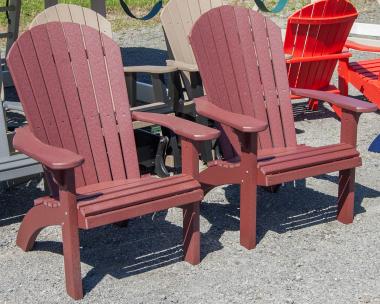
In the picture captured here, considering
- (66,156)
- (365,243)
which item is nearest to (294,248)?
(365,243)

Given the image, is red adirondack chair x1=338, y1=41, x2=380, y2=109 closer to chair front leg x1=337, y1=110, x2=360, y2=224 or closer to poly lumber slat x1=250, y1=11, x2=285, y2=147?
poly lumber slat x1=250, y1=11, x2=285, y2=147

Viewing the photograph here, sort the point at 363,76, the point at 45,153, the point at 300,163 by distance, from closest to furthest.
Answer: the point at 45,153
the point at 300,163
the point at 363,76

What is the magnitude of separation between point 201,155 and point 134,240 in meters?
1.23

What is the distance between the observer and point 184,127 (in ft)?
12.7

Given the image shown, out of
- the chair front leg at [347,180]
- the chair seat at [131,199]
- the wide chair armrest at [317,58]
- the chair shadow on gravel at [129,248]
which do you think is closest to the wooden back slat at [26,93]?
the chair seat at [131,199]

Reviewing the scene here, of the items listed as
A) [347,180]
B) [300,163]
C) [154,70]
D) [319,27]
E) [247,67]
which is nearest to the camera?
[300,163]

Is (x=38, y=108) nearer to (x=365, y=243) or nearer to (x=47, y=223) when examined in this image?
(x=47, y=223)

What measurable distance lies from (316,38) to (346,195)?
2210mm

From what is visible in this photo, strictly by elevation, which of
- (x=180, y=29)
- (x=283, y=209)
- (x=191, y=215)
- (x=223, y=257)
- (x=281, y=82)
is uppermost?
(x=180, y=29)

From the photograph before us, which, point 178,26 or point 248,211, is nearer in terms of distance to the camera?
point 248,211

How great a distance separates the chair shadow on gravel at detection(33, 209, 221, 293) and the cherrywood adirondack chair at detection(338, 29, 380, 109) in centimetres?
251

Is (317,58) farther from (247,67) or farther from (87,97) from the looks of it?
(87,97)

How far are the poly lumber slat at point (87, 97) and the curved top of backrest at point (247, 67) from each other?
61 centimetres

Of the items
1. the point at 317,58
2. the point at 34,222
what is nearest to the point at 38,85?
the point at 34,222
